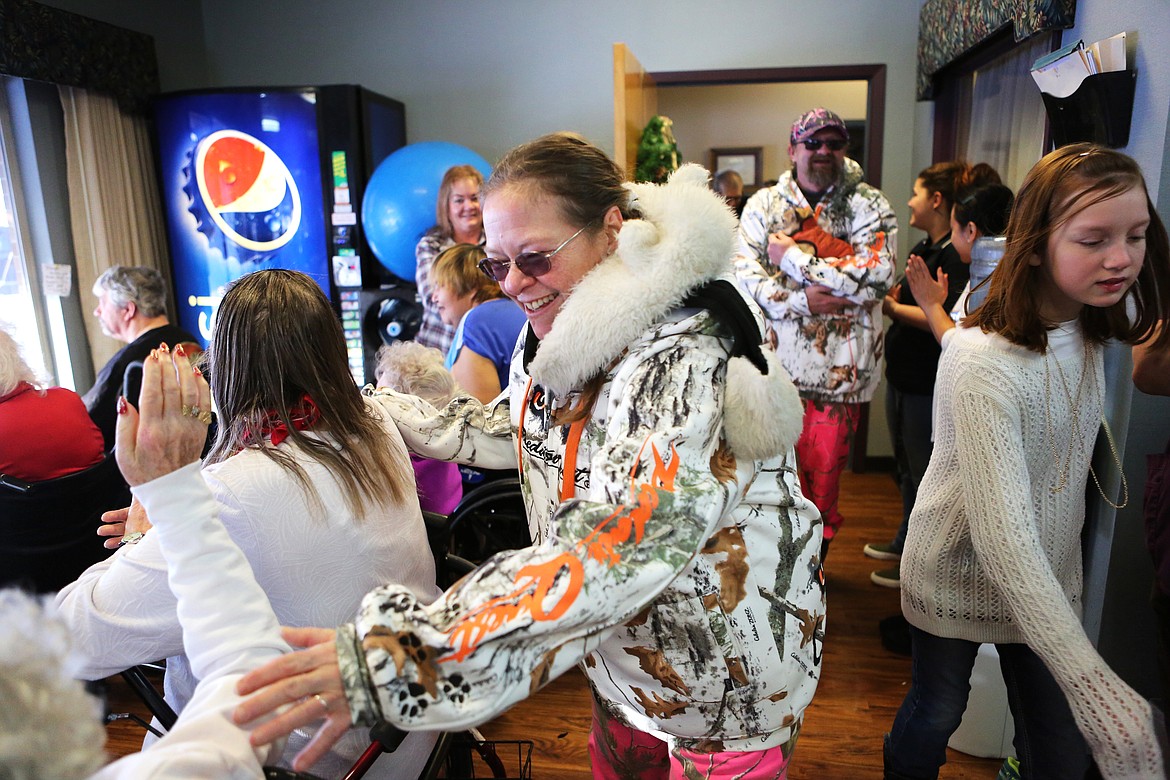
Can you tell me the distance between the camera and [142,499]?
81 centimetres

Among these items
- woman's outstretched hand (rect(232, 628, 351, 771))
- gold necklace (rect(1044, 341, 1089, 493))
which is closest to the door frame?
gold necklace (rect(1044, 341, 1089, 493))

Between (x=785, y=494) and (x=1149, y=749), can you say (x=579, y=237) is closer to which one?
(x=785, y=494)

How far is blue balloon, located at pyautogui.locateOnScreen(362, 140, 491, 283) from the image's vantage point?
374 centimetres

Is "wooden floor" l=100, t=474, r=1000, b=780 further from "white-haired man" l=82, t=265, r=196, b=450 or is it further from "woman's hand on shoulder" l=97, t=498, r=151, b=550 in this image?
"woman's hand on shoulder" l=97, t=498, r=151, b=550

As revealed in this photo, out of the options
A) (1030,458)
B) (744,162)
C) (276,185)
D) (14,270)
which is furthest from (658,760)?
(744,162)

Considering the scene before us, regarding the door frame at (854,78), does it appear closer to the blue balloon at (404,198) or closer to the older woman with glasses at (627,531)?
the blue balloon at (404,198)

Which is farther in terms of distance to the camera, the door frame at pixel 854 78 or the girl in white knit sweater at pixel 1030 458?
the door frame at pixel 854 78

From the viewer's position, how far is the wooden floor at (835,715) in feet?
6.79

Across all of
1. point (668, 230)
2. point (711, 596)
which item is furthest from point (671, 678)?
point (668, 230)

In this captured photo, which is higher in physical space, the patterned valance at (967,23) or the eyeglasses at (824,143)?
the patterned valance at (967,23)

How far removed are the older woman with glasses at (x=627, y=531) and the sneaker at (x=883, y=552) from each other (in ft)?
7.87

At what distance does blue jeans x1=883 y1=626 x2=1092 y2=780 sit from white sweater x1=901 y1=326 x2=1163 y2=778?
0.18 feet

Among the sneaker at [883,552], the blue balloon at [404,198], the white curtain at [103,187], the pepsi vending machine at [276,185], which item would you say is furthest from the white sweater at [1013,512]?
the white curtain at [103,187]

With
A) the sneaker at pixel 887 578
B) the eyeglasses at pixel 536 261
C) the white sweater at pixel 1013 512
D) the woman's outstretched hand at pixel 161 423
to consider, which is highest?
the eyeglasses at pixel 536 261
